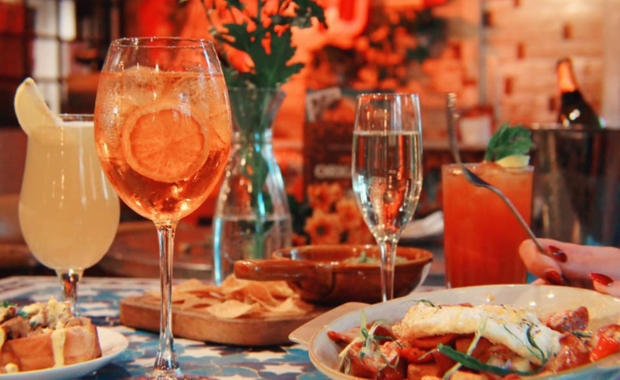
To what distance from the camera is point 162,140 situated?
90 cm

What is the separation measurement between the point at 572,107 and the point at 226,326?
1750mm

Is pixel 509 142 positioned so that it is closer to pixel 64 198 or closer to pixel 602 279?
pixel 602 279

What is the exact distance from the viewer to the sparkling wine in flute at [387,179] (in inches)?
44.1

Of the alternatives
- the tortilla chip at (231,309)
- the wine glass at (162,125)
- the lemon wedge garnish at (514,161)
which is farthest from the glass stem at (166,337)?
the lemon wedge garnish at (514,161)

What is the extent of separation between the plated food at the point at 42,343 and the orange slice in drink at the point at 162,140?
0.68 feet

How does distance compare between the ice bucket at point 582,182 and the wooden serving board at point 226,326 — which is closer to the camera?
the wooden serving board at point 226,326

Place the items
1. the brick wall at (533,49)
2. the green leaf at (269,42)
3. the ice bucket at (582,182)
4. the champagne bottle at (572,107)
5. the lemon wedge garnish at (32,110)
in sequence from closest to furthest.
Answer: the lemon wedge garnish at (32,110) → the green leaf at (269,42) → the ice bucket at (582,182) → the champagne bottle at (572,107) → the brick wall at (533,49)

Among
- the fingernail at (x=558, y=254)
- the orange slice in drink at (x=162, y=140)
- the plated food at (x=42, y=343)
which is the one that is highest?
the orange slice in drink at (x=162, y=140)

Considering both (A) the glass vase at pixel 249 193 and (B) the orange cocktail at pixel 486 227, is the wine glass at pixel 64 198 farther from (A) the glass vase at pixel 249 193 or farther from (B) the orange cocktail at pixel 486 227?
(B) the orange cocktail at pixel 486 227

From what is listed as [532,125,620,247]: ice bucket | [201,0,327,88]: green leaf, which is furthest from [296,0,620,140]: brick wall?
[201,0,327,88]: green leaf

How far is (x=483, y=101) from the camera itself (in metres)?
6.11

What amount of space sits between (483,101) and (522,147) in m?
5.03

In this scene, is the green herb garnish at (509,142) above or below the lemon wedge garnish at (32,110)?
below

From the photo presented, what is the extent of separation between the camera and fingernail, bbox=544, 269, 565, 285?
1037 millimetres
